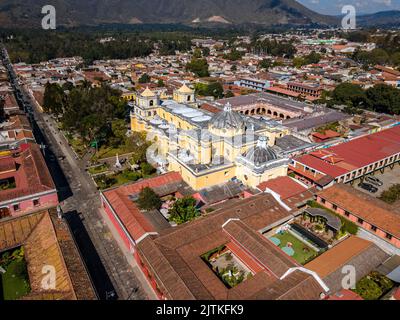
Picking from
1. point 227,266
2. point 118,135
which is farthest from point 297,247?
point 118,135

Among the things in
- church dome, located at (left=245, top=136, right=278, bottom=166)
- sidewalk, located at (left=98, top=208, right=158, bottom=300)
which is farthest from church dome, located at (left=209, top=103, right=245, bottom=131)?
sidewalk, located at (left=98, top=208, right=158, bottom=300)

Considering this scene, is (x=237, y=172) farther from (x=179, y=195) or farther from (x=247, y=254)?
(x=247, y=254)

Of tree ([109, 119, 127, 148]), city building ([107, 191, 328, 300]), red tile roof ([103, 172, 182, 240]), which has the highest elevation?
tree ([109, 119, 127, 148])

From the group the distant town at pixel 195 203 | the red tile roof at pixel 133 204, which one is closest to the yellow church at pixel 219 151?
the distant town at pixel 195 203

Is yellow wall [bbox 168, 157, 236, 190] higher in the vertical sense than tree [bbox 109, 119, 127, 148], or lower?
lower

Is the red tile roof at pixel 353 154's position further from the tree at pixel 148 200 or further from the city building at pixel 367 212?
the tree at pixel 148 200

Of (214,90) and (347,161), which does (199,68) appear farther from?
(347,161)

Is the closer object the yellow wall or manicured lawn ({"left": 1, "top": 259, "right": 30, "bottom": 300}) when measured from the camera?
manicured lawn ({"left": 1, "top": 259, "right": 30, "bottom": 300})

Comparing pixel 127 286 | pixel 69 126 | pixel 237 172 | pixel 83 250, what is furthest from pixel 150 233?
pixel 69 126

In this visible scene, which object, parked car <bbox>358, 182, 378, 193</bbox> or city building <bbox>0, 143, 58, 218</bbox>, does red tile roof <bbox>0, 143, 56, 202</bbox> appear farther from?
parked car <bbox>358, 182, 378, 193</bbox>
